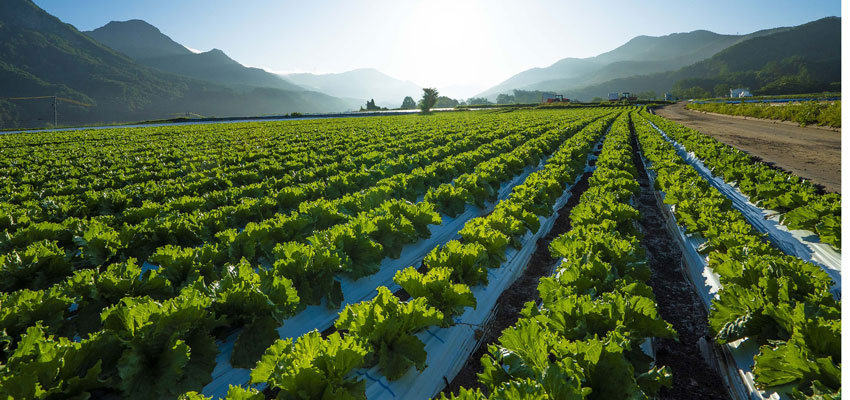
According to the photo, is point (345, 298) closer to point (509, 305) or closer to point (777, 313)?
point (509, 305)

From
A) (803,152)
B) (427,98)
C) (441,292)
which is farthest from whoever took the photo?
(427,98)

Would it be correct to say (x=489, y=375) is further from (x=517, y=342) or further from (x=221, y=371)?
(x=221, y=371)

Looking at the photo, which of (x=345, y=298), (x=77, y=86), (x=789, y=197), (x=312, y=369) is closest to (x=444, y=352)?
(x=312, y=369)

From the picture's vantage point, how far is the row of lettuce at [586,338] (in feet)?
8.00

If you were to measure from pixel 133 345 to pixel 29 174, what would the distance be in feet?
44.4

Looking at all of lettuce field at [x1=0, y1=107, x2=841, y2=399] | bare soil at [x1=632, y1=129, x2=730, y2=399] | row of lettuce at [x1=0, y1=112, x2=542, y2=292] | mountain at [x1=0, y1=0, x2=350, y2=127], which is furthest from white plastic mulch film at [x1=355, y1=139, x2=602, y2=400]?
mountain at [x1=0, y1=0, x2=350, y2=127]

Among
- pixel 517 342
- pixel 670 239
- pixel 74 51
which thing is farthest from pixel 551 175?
pixel 74 51

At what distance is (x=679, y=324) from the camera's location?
457 centimetres

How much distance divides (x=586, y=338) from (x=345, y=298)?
2978 millimetres

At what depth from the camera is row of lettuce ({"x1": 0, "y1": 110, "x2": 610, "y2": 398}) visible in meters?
2.70

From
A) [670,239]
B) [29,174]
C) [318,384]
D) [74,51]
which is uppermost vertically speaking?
[74,51]

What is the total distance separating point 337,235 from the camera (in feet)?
16.4

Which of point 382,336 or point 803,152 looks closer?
point 382,336

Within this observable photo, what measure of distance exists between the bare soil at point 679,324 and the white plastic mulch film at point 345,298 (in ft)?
9.75
